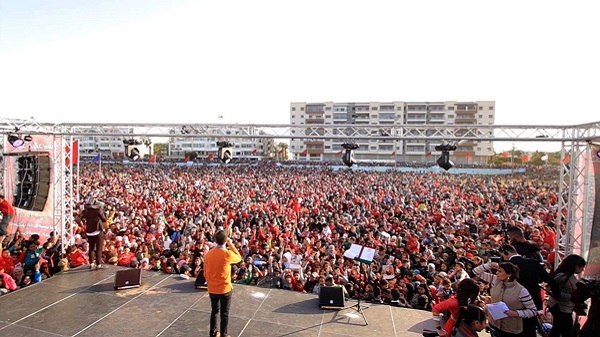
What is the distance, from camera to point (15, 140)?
819cm

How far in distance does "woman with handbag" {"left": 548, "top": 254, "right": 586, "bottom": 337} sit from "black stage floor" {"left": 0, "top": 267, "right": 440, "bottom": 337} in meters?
1.45

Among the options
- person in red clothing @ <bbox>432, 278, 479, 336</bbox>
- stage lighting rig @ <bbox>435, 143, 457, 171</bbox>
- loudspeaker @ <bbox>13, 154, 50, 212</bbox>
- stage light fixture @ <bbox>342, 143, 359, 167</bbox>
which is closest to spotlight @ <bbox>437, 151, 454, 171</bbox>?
stage lighting rig @ <bbox>435, 143, 457, 171</bbox>

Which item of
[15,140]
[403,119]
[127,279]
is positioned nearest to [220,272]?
[127,279]

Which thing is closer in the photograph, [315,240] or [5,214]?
[5,214]

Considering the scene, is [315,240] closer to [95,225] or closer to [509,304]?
[95,225]

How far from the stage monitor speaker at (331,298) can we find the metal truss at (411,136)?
3.52 metres

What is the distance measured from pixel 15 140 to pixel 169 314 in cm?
646

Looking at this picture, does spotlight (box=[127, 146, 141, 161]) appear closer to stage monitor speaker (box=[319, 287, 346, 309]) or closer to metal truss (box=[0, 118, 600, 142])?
metal truss (box=[0, 118, 600, 142])

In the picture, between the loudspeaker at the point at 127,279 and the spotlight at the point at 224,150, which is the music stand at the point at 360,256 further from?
the spotlight at the point at 224,150

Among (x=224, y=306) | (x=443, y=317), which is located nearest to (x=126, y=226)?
(x=224, y=306)

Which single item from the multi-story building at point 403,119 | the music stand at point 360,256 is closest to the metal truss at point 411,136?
the music stand at point 360,256

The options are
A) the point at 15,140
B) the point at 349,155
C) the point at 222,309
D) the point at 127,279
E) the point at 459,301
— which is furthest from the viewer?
the point at 349,155

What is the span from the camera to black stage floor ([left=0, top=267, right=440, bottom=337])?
4453 mm

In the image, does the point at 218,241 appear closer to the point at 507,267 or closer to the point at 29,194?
the point at 507,267
